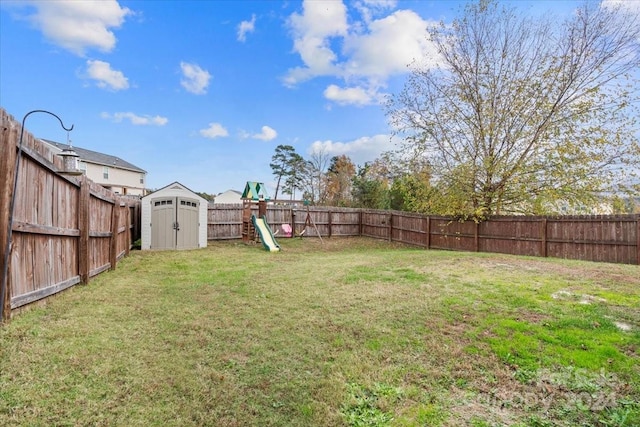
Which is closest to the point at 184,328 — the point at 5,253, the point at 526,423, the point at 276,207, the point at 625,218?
the point at 5,253

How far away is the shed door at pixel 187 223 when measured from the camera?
38.2ft

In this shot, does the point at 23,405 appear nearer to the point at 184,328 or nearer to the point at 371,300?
the point at 184,328

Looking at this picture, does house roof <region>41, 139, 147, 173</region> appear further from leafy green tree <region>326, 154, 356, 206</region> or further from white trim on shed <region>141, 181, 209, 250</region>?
leafy green tree <region>326, 154, 356, 206</region>

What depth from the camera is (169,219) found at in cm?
1144

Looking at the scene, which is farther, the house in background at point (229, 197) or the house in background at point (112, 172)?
the house in background at point (229, 197)

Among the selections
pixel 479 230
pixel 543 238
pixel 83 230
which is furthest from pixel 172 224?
pixel 543 238

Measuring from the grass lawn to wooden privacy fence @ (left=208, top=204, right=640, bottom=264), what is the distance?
15.9ft

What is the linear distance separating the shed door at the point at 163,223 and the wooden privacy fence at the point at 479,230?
248 cm

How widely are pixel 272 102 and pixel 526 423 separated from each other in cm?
1534

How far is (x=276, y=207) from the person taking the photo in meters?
Result: 15.8

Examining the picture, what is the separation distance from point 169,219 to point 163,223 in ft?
0.80

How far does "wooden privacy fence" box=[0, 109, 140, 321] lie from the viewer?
291cm

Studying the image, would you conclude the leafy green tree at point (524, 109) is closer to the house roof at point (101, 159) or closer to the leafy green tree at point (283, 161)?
the leafy green tree at point (283, 161)

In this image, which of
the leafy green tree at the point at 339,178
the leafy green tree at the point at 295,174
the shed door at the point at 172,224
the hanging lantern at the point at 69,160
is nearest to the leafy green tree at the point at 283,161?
the leafy green tree at the point at 295,174
